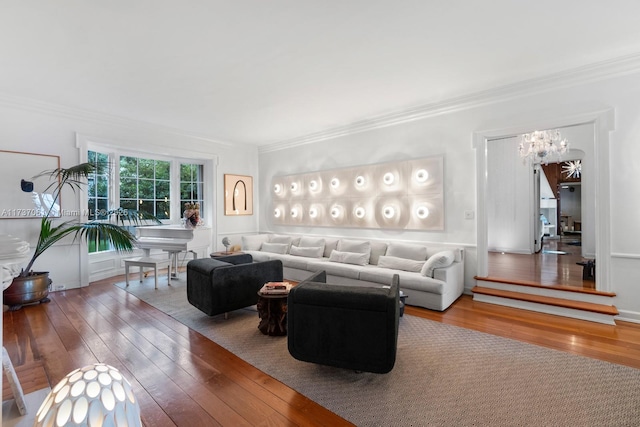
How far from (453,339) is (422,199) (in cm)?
242

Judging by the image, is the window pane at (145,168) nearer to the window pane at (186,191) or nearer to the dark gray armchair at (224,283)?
the window pane at (186,191)

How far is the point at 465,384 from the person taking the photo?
2.32 metres

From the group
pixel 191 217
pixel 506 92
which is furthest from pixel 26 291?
pixel 506 92

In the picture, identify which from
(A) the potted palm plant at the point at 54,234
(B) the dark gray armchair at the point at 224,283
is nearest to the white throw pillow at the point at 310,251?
(B) the dark gray armchair at the point at 224,283

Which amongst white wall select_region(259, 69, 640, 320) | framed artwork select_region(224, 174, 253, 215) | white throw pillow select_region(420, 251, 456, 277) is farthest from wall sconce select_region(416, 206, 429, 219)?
framed artwork select_region(224, 174, 253, 215)

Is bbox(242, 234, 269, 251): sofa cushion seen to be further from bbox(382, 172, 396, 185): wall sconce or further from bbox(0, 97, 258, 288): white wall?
bbox(382, 172, 396, 185): wall sconce

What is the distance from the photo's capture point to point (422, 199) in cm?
497

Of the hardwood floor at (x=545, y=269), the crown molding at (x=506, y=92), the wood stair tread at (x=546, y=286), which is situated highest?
the crown molding at (x=506, y=92)

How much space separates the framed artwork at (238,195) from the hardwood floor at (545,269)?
5.34m

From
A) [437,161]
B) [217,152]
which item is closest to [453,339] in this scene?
[437,161]

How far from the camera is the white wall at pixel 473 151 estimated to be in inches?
136

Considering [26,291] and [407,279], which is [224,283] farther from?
[26,291]

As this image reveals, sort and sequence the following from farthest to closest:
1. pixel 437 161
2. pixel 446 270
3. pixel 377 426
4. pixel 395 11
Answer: pixel 437 161, pixel 446 270, pixel 395 11, pixel 377 426

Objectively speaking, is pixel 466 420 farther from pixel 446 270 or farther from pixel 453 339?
pixel 446 270
